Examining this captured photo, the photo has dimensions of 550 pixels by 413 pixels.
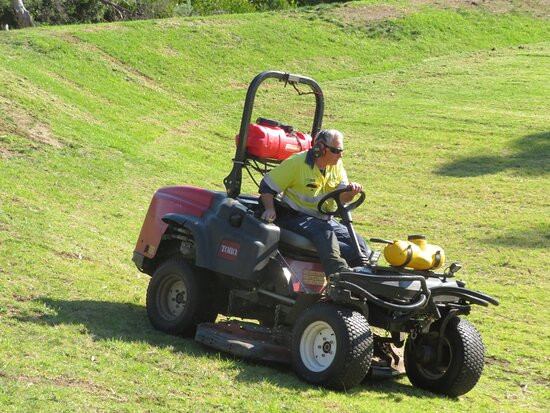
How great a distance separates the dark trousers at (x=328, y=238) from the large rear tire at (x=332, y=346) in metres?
0.49

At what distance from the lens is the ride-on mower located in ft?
25.7

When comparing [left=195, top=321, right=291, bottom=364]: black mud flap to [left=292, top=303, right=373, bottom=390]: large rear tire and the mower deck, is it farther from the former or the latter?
[left=292, top=303, right=373, bottom=390]: large rear tire

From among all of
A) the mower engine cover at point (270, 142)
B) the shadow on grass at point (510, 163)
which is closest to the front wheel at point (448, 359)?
the mower engine cover at point (270, 142)

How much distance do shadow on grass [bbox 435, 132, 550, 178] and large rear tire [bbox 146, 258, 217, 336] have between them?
44.5ft

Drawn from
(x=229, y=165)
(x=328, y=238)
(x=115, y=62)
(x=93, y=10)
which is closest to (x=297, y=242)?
(x=328, y=238)

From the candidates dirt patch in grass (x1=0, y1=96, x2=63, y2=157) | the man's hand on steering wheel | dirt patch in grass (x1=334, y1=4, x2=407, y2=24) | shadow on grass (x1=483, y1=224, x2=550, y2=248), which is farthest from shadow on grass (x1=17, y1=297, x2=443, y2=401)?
dirt patch in grass (x1=334, y1=4, x2=407, y2=24)

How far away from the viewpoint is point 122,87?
26.7 meters

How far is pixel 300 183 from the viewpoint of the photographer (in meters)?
8.94

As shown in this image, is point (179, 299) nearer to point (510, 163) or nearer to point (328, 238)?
point (328, 238)

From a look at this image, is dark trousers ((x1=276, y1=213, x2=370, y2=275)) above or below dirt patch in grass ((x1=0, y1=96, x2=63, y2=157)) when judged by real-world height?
below

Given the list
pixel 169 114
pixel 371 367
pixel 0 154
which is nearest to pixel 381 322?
pixel 371 367

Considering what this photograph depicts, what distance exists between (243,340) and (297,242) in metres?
0.95

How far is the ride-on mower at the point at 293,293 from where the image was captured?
25.7ft

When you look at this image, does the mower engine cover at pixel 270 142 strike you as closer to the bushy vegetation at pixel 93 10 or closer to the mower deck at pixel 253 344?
the mower deck at pixel 253 344
